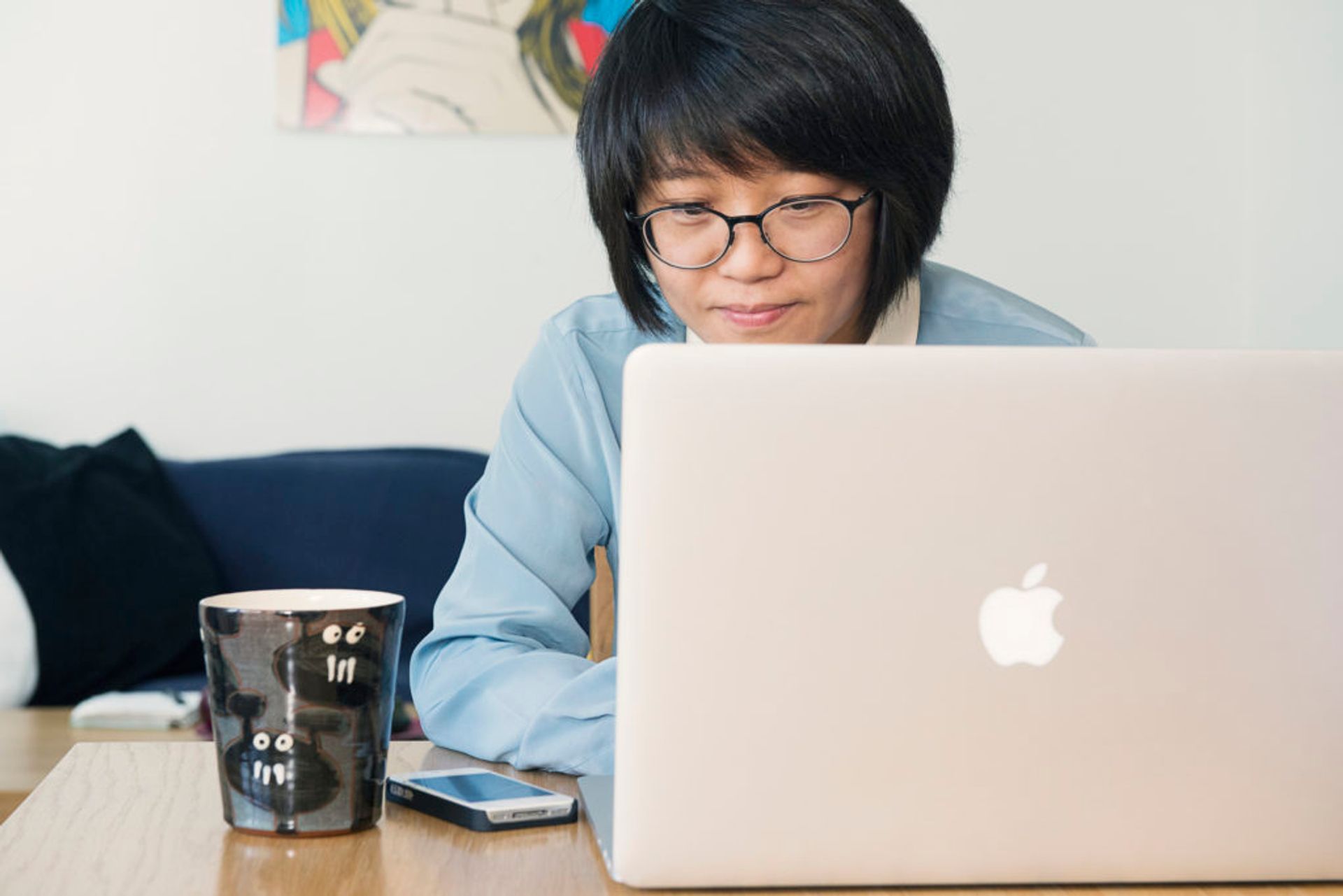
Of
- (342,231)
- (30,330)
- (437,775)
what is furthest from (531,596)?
(30,330)

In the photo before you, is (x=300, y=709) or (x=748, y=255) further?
(x=748, y=255)

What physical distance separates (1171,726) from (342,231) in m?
2.31

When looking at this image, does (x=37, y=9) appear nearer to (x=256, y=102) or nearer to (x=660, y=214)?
(x=256, y=102)

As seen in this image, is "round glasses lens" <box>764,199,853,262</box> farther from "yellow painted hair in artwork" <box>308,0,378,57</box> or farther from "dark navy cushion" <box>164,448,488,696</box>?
"yellow painted hair in artwork" <box>308,0,378,57</box>

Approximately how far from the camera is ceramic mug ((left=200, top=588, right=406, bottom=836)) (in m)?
0.65

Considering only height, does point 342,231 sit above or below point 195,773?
above

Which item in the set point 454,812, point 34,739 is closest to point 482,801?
point 454,812

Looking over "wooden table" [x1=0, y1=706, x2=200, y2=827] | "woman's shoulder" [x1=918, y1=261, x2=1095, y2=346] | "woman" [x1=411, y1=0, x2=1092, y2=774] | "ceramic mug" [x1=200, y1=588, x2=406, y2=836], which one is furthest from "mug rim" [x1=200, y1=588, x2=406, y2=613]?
"wooden table" [x1=0, y1=706, x2=200, y2=827]

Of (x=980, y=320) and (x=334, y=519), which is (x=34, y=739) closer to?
(x=334, y=519)

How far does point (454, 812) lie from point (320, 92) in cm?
220

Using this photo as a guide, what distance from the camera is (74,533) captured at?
2.34 m

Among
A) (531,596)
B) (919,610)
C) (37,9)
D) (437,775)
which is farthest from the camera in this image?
(37,9)

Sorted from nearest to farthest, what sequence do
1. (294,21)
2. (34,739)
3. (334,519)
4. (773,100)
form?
(773,100), (34,739), (334,519), (294,21)

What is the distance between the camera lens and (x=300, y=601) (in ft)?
2.48
